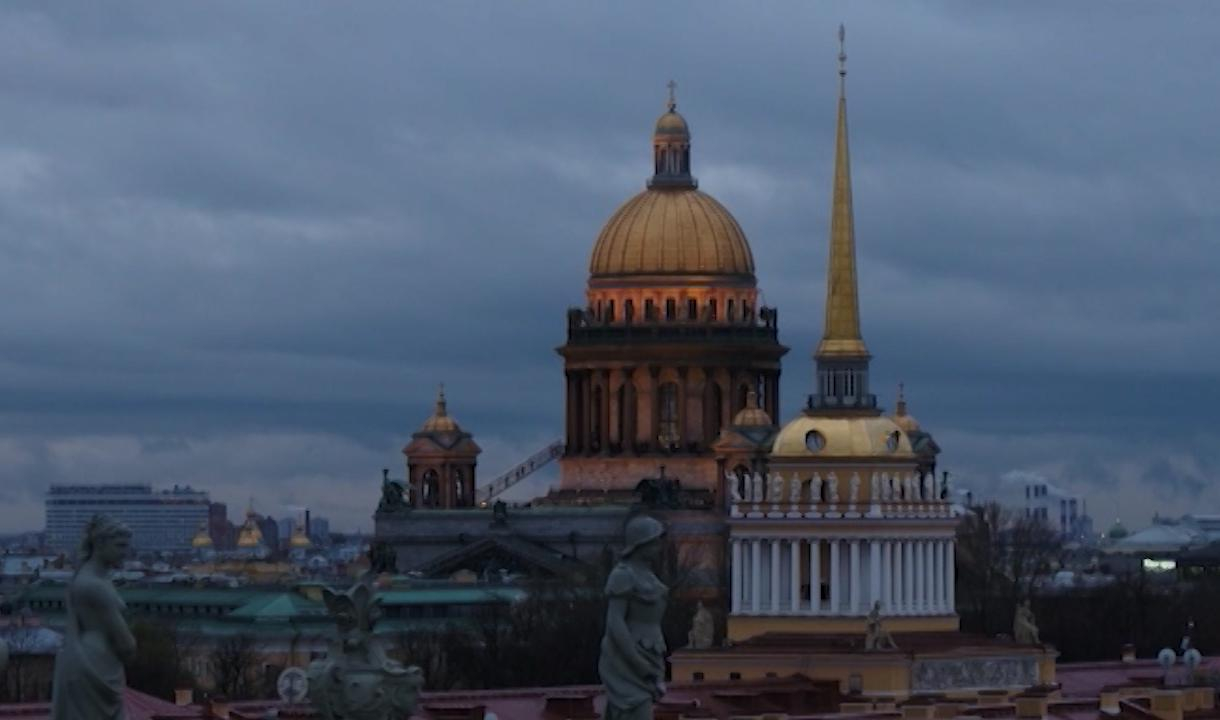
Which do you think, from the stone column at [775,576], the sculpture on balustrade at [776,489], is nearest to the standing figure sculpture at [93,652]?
the stone column at [775,576]

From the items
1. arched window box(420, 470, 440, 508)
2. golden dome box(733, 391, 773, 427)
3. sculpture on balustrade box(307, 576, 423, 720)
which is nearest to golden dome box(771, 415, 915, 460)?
golden dome box(733, 391, 773, 427)

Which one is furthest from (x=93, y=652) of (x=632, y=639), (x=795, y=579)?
(x=795, y=579)

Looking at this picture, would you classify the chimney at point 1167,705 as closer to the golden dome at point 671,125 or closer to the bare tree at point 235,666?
the bare tree at point 235,666

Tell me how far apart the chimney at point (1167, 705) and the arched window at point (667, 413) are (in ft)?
255

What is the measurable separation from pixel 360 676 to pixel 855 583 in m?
75.1

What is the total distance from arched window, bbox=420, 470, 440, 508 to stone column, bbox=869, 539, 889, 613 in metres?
52.4

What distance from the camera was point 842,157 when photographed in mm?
105688

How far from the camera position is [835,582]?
96.4 meters

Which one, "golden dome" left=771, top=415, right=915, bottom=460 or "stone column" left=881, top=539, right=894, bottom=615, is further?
"golden dome" left=771, top=415, right=915, bottom=460

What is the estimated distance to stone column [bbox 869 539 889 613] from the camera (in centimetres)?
9619

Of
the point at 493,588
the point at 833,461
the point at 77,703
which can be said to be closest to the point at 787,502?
the point at 833,461

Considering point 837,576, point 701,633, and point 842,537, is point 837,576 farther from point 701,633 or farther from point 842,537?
point 701,633

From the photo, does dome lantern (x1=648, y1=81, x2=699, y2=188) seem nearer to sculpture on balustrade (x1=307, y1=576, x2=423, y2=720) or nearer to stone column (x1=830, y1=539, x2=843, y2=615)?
stone column (x1=830, y1=539, x2=843, y2=615)

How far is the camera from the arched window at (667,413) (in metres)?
147
